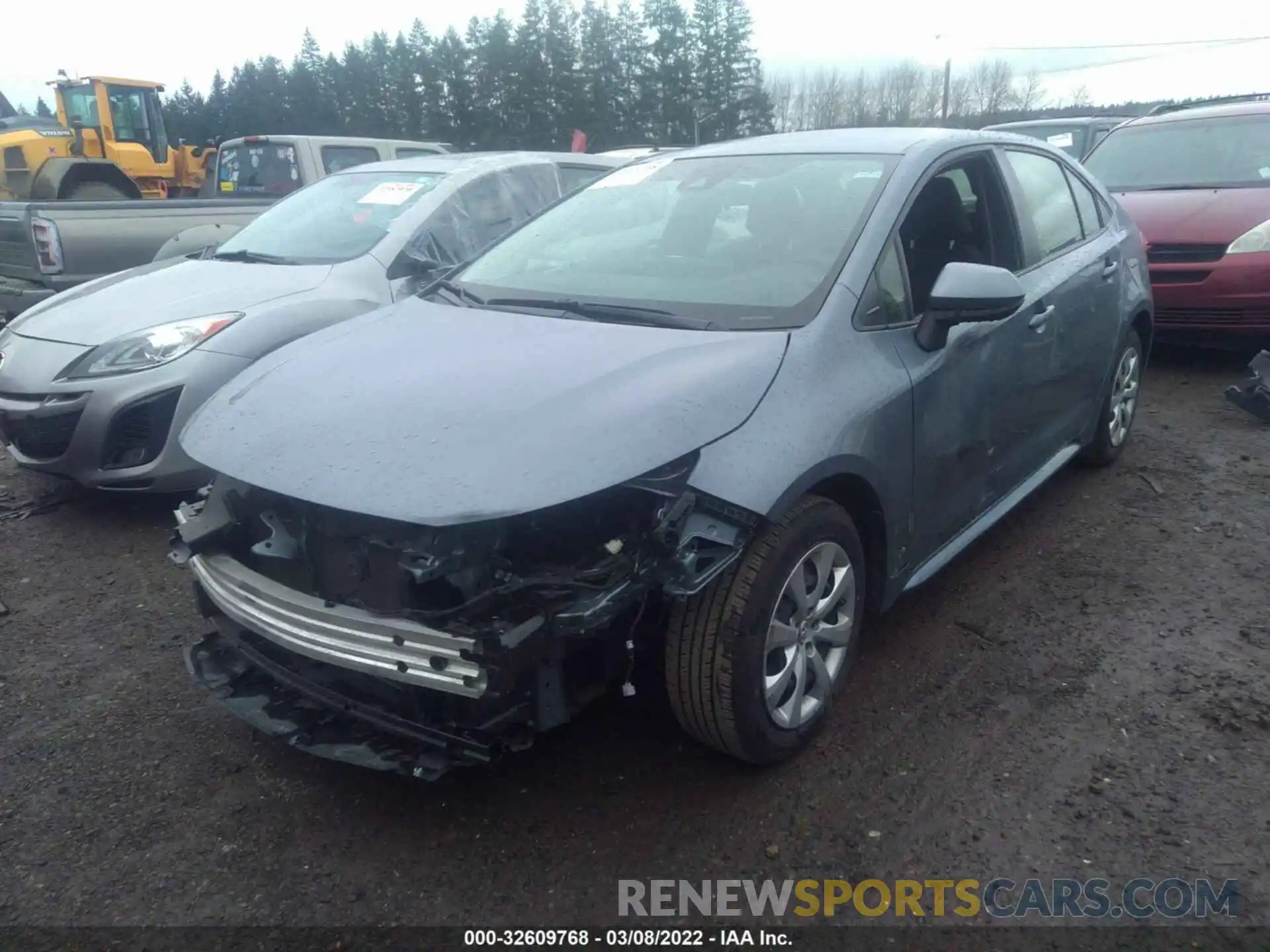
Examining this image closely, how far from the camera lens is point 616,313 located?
9.82 feet

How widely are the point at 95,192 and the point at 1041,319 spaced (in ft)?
43.2

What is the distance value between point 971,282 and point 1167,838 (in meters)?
1.63

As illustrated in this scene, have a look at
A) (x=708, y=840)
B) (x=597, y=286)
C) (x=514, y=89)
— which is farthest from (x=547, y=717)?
(x=514, y=89)

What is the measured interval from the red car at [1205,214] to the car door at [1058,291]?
7.77ft

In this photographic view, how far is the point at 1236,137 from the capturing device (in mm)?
7406

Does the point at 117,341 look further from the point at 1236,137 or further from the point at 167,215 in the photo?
the point at 1236,137

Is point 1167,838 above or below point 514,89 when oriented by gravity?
below

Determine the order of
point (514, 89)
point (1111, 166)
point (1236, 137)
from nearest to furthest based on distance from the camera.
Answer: point (1236, 137) → point (1111, 166) → point (514, 89)

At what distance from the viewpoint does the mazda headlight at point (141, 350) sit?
171 inches

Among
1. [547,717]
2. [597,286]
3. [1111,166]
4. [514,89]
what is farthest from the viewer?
[514,89]

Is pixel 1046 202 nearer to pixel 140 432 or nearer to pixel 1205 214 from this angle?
pixel 1205 214

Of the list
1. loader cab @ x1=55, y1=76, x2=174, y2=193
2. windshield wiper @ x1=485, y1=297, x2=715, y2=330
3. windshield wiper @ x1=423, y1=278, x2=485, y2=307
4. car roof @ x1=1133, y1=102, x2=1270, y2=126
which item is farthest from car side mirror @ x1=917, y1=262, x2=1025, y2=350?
loader cab @ x1=55, y1=76, x2=174, y2=193

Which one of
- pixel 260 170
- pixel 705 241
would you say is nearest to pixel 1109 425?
pixel 705 241

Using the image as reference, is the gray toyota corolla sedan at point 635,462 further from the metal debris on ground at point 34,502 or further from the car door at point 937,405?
the metal debris on ground at point 34,502
